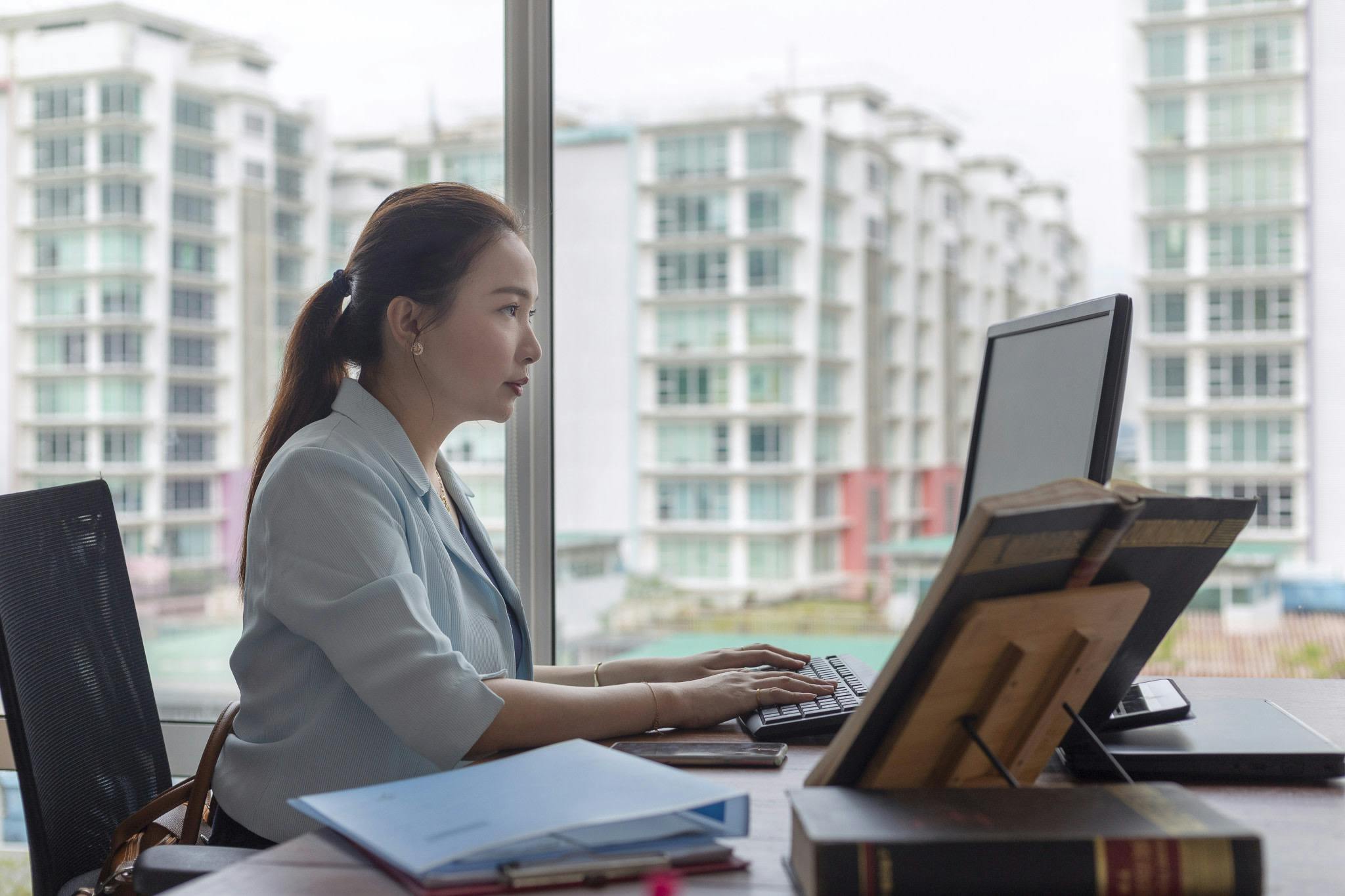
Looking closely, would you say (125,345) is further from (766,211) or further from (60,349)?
(766,211)

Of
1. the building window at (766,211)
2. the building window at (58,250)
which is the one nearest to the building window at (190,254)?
the building window at (58,250)

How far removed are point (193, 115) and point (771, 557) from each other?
526cm

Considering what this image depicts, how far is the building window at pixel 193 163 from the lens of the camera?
2771 millimetres

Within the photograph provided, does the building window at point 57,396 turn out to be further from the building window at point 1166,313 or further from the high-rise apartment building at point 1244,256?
the building window at point 1166,313

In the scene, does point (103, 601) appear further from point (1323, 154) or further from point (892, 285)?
point (892, 285)

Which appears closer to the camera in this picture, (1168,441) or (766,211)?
(1168,441)

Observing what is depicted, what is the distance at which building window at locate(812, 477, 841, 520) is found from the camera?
303 inches

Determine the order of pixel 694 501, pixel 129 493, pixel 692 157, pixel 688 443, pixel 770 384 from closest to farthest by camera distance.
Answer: pixel 129 493
pixel 688 443
pixel 694 501
pixel 770 384
pixel 692 157

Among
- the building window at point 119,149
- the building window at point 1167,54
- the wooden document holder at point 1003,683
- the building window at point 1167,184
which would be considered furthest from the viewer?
the building window at point 1167,54

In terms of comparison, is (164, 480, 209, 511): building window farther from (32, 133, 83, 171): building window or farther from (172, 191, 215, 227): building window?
(32, 133, 83, 171): building window

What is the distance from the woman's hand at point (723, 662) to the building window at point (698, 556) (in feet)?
19.8

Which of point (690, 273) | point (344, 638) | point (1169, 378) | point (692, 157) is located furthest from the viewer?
point (692, 157)

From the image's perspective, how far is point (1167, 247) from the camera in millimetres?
3658

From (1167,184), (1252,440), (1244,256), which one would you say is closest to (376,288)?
(1252,440)
